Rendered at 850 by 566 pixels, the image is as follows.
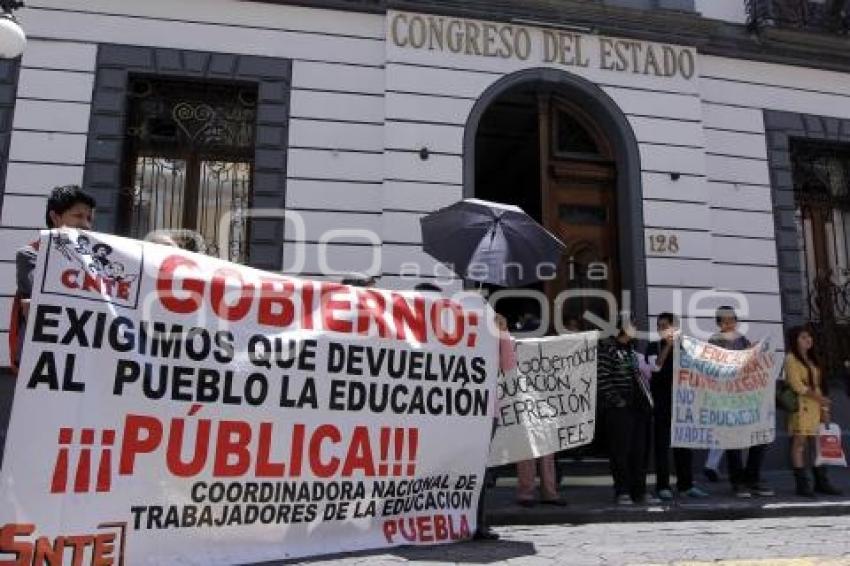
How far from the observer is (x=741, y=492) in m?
8.43

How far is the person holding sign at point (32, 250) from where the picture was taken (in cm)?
456

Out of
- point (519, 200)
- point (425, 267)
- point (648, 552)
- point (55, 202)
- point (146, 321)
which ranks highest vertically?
point (519, 200)

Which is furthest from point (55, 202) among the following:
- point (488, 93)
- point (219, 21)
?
point (488, 93)

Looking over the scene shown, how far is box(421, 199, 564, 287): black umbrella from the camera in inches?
255

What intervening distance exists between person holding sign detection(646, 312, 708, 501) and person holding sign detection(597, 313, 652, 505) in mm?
356

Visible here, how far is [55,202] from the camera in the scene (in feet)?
15.8

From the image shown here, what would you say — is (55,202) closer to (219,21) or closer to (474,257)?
(474,257)

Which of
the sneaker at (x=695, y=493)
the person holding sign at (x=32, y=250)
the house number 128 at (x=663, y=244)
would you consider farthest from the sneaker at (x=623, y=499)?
the person holding sign at (x=32, y=250)

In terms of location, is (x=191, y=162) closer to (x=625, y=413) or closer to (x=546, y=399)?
(x=546, y=399)

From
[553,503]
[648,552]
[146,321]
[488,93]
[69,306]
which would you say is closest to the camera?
[69,306]

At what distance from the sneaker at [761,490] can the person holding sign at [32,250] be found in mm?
7224

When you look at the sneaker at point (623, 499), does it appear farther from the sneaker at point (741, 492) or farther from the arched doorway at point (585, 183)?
the arched doorway at point (585, 183)

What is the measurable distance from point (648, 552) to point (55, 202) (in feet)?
15.5

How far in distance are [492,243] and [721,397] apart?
362 cm
